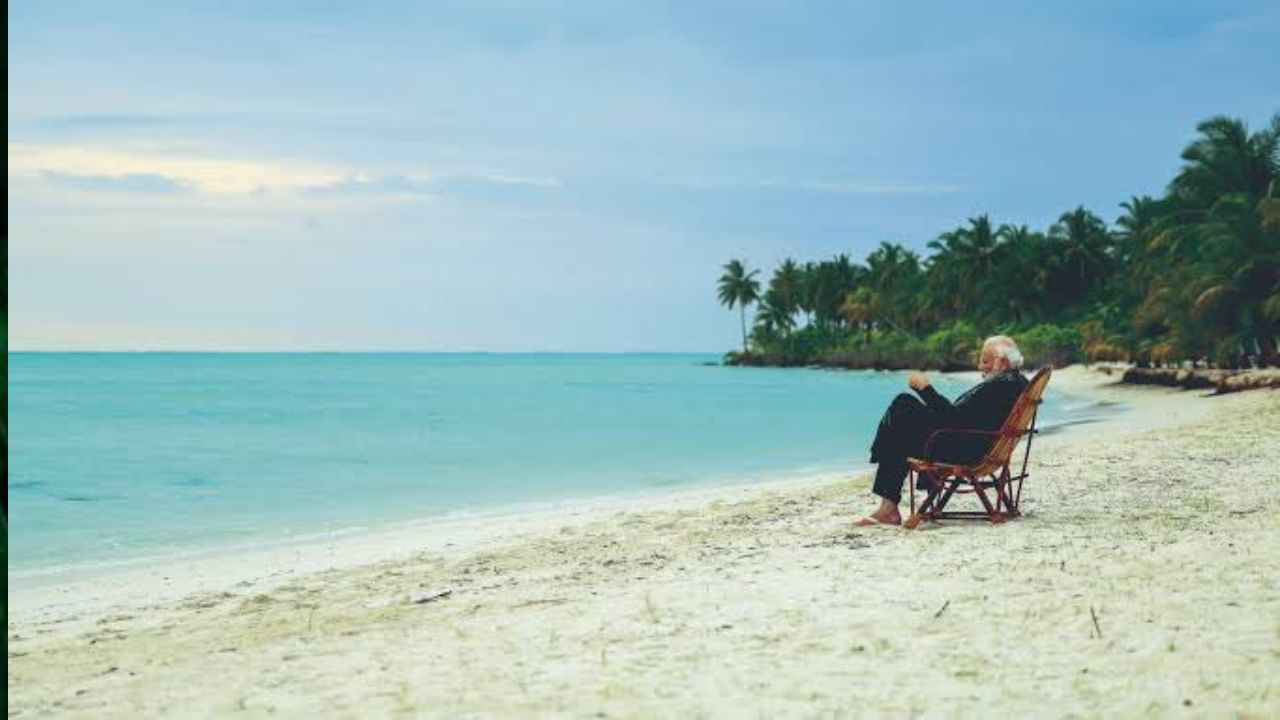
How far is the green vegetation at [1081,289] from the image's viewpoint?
37.1 m

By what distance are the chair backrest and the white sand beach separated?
439mm

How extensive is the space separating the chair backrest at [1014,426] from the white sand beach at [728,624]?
17.3 inches

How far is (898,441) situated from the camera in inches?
332

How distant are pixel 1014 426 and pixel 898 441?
0.76m

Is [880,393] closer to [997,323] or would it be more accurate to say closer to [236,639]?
[997,323]

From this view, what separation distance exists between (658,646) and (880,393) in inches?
2163

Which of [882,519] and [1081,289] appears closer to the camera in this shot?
[882,519]

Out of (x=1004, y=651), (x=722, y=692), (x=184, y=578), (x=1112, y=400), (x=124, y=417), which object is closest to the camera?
(x=722, y=692)

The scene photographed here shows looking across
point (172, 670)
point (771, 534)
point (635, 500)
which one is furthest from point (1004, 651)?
point (635, 500)

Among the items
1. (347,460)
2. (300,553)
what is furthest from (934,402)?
(347,460)

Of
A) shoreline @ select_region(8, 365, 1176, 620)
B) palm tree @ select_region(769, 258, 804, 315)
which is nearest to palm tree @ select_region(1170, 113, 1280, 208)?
shoreline @ select_region(8, 365, 1176, 620)

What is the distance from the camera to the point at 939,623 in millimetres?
5445

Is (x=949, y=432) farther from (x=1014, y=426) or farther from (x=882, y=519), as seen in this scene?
(x=882, y=519)

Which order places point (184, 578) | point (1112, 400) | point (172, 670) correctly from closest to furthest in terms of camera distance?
point (172, 670), point (184, 578), point (1112, 400)
